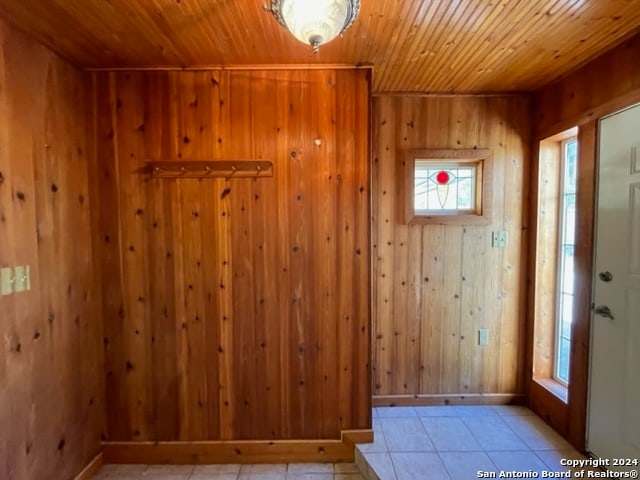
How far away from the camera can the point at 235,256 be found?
208cm

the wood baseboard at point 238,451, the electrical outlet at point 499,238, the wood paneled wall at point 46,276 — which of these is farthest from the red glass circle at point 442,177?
the wood paneled wall at point 46,276

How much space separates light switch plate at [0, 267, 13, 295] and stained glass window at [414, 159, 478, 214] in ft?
8.19

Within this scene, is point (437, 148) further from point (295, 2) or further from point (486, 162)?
point (295, 2)

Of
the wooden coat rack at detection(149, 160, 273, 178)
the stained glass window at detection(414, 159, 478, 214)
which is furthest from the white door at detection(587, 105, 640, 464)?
the wooden coat rack at detection(149, 160, 273, 178)

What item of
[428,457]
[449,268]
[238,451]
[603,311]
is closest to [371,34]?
[449,268]

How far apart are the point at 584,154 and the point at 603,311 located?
962mm

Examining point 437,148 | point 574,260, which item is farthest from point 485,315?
point 437,148

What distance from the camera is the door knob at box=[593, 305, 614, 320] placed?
1831 mm

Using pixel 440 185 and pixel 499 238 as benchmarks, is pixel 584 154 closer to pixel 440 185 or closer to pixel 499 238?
pixel 499 238

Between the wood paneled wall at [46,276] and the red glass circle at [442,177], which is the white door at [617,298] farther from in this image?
the wood paneled wall at [46,276]

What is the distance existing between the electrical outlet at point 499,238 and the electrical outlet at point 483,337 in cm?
69

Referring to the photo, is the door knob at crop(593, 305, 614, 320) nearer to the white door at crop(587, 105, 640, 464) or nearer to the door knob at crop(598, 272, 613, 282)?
the white door at crop(587, 105, 640, 464)

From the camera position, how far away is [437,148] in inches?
98.7

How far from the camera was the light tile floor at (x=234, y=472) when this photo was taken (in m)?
1.96
